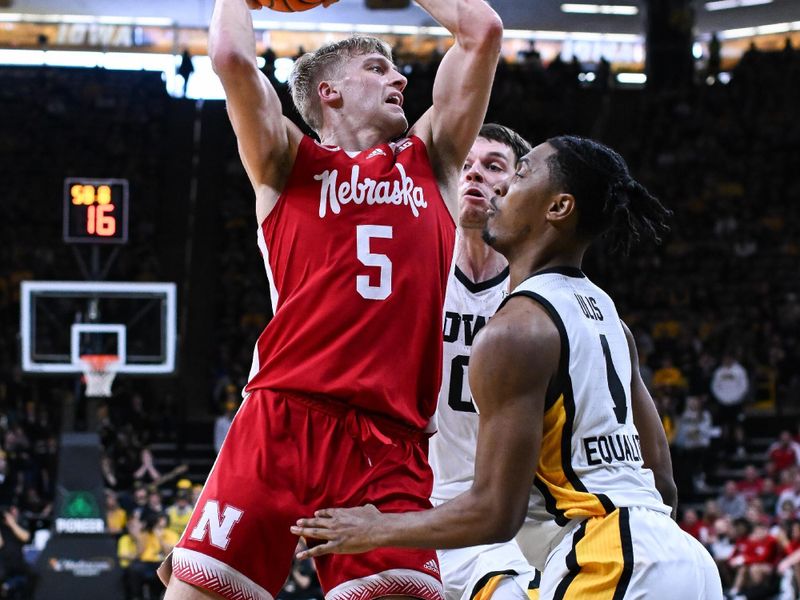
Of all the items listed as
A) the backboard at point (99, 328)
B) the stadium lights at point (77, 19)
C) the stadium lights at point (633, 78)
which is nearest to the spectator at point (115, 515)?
the backboard at point (99, 328)

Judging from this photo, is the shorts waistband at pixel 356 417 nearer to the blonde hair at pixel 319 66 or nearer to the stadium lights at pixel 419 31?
the blonde hair at pixel 319 66

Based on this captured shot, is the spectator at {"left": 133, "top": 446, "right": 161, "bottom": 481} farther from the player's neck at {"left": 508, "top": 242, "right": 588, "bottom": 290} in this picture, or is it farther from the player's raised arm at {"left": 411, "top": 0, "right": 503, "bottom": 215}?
the player's neck at {"left": 508, "top": 242, "right": 588, "bottom": 290}

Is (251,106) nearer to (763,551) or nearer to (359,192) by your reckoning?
(359,192)

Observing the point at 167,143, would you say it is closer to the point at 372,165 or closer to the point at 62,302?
the point at 62,302

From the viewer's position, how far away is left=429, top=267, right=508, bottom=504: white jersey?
4.58 meters

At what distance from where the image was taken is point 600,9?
2300 cm

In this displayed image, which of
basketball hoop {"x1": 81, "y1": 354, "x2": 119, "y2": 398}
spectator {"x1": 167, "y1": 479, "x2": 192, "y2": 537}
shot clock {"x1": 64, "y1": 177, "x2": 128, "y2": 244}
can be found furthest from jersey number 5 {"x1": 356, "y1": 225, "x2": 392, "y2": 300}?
basketball hoop {"x1": 81, "y1": 354, "x2": 119, "y2": 398}

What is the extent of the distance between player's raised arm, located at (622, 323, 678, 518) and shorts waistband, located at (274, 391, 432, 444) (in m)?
0.76

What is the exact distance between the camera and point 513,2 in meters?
22.1

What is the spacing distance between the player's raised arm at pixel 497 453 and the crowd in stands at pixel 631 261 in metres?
10.2

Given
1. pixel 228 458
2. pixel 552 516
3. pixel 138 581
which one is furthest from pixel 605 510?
pixel 138 581

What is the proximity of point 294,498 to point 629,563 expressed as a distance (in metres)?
0.89

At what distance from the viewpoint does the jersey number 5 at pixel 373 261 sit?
343 cm

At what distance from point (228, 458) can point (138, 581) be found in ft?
30.5
